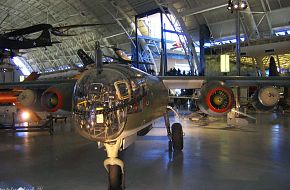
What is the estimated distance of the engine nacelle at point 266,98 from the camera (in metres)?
9.13

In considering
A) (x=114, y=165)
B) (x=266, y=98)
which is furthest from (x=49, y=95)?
(x=266, y=98)

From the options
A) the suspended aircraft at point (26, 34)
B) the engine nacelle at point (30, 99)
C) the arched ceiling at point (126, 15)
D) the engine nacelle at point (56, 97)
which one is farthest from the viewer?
the arched ceiling at point (126, 15)

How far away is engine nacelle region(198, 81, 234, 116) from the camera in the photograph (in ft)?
27.3

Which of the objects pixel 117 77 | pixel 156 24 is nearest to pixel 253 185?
pixel 117 77

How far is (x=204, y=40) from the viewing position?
32531mm

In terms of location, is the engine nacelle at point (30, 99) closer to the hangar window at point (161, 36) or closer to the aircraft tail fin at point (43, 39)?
the aircraft tail fin at point (43, 39)

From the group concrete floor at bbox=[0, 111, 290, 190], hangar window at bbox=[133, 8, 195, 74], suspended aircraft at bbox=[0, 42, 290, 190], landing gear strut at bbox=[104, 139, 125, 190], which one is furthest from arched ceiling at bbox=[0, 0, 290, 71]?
landing gear strut at bbox=[104, 139, 125, 190]

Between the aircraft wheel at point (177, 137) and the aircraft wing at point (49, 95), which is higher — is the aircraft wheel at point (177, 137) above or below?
below

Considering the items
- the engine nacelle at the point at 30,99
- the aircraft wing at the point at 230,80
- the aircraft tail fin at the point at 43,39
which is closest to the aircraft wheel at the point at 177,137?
the aircraft wing at the point at 230,80

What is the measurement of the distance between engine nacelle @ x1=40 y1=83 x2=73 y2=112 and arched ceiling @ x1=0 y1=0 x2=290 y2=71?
58.1ft

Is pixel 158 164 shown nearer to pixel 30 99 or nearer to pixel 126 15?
pixel 30 99

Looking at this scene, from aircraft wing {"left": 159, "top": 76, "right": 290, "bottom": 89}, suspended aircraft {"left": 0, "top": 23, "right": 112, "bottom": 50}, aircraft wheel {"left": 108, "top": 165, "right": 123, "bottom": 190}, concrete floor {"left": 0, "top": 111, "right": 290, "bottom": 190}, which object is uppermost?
suspended aircraft {"left": 0, "top": 23, "right": 112, "bottom": 50}

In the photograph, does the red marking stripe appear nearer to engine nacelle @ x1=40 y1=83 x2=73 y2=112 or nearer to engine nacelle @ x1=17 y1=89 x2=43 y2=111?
engine nacelle @ x1=40 y1=83 x2=73 y2=112

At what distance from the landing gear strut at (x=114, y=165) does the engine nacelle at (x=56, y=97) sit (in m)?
4.45
